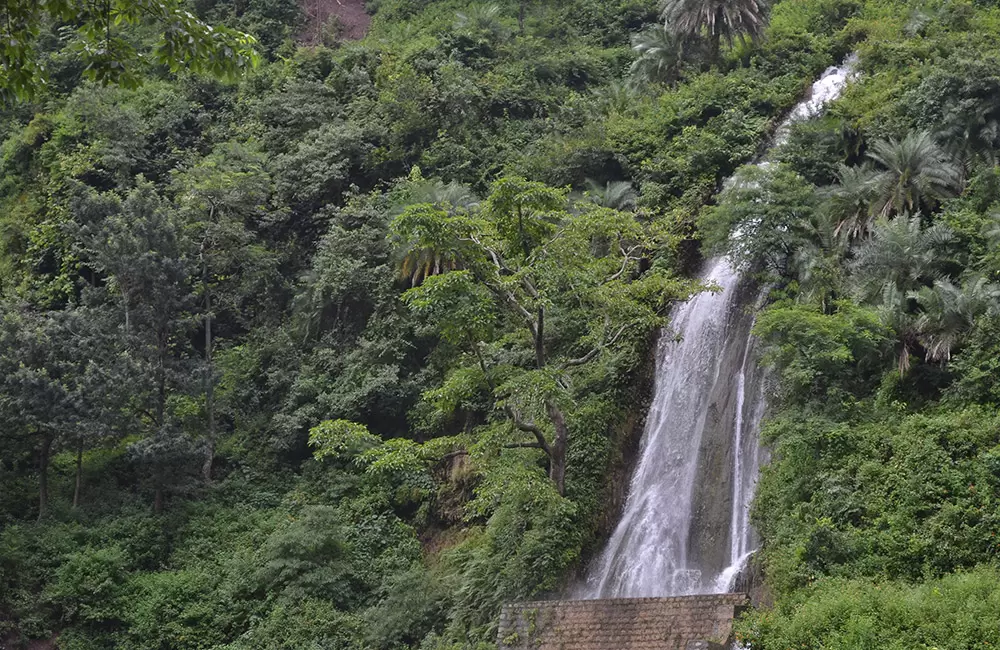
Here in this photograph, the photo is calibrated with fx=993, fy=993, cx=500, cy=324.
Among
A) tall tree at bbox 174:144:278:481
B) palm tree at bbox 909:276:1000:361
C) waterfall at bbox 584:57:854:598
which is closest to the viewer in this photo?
palm tree at bbox 909:276:1000:361

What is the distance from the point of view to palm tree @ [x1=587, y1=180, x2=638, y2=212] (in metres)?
26.2

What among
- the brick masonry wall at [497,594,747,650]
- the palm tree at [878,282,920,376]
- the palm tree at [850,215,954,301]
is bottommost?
the brick masonry wall at [497,594,747,650]

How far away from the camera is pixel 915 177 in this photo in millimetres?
20734

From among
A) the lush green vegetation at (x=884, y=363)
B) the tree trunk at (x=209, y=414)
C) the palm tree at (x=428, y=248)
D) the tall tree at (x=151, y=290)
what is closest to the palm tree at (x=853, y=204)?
the lush green vegetation at (x=884, y=363)

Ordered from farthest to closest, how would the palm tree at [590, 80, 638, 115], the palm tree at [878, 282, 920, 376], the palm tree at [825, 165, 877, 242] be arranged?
1. the palm tree at [590, 80, 638, 115]
2. the palm tree at [825, 165, 877, 242]
3. the palm tree at [878, 282, 920, 376]

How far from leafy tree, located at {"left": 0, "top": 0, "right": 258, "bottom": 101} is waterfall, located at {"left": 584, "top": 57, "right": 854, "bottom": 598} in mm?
12195

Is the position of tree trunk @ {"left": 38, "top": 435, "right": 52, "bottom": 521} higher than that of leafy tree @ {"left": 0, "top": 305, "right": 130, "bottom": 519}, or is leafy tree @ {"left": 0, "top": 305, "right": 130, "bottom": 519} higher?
leafy tree @ {"left": 0, "top": 305, "right": 130, "bottom": 519}

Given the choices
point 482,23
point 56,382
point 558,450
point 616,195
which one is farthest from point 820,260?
point 482,23

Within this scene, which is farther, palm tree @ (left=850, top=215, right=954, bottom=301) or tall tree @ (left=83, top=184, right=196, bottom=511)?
tall tree @ (left=83, top=184, right=196, bottom=511)

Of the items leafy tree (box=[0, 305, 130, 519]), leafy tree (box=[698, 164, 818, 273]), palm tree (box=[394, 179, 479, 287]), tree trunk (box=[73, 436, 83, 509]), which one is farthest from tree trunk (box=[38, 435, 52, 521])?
leafy tree (box=[698, 164, 818, 273])

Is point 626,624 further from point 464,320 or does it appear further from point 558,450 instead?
point 464,320

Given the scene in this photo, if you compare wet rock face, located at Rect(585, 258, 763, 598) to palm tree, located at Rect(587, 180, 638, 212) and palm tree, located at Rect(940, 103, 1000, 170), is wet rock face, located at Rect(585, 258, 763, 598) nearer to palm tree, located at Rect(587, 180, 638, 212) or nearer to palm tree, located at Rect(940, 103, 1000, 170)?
palm tree, located at Rect(587, 180, 638, 212)

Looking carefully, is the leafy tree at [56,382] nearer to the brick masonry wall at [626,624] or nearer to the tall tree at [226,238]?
the tall tree at [226,238]

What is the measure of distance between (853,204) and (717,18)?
1329 centimetres
